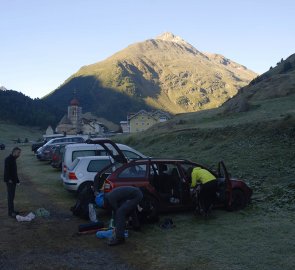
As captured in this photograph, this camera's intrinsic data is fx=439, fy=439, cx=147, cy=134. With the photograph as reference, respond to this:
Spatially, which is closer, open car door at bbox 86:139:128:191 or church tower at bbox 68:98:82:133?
open car door at bbox 86:139:128:191

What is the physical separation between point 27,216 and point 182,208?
13.3 ft

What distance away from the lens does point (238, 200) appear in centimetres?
1198

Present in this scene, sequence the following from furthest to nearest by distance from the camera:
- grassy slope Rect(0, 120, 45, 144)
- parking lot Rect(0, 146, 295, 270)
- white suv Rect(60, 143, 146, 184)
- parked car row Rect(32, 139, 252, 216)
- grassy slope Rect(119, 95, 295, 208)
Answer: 1. grassy slope Rect(0, 120, 45, 144)
2. white suv Rect(60, 143, 146, 184)
3. grassy slope Rect(119, 95, 295, 208)
4. parked car row Rect(32, 139, 252, 216)
5. parking lot Rect(0, 146, 295, 270)

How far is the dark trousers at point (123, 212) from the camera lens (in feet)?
29.0

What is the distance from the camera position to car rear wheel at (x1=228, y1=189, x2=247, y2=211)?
468 inches

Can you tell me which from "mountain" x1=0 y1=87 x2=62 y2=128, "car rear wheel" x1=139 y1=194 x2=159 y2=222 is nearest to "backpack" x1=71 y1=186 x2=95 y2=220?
"car rear wheel" x1=139 y1=194 x2=159 y2=222

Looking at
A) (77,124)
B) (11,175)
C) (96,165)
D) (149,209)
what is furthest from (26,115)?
(149,209)

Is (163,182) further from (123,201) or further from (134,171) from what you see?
(123,201)

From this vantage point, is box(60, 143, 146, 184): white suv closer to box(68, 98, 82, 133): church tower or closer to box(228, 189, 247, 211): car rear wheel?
box(228, 189, 247, 211): car rear wheel

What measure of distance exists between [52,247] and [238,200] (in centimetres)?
545

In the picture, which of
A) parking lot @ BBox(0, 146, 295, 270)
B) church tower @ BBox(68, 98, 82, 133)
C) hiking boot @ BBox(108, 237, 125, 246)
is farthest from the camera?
church tower @ BBox(68, 98, 82, 133)

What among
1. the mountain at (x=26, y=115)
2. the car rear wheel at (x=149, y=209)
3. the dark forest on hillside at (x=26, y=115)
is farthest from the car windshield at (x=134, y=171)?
the dark forest on hillside at (x=26, y=115)

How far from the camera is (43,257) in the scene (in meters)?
8.08

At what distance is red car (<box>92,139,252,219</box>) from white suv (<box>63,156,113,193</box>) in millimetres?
2669
